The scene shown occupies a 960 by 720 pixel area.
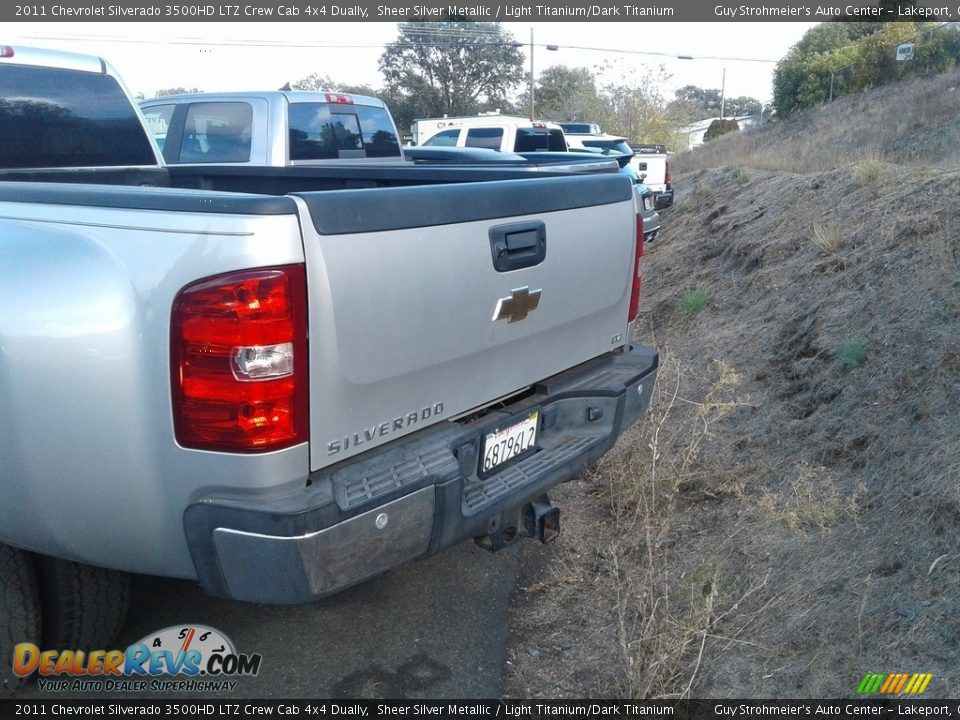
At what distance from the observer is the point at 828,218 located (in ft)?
A: 25.4

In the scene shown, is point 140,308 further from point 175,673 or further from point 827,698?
point 827,698

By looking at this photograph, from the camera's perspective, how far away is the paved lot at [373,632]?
3.29 m

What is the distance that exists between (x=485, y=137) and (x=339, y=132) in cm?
649

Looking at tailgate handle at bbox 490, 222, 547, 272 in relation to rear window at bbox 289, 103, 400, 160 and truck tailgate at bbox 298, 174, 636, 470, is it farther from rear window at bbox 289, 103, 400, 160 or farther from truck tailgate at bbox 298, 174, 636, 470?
rear window at bbox 289, 103, 400, 160

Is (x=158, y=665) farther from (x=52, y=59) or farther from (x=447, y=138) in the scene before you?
(x=447, y=138)

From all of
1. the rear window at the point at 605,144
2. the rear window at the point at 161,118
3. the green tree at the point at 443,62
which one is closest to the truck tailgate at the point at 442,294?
the rear window at the point at 161,118

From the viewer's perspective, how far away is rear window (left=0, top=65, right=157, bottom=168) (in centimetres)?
400

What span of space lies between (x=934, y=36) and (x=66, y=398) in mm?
26797

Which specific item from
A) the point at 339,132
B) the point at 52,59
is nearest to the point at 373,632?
the point at 52,59

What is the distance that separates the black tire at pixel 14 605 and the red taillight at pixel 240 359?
0.93 metres

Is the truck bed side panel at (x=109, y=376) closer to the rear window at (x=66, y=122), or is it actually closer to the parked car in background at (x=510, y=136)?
the rear window at (x=66, y=122)

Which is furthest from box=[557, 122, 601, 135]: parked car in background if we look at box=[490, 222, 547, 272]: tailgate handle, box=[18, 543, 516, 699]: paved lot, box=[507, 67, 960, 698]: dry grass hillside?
box=[490, 222, 547, 272]: tailgate handle

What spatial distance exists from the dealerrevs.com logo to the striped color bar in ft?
7.33

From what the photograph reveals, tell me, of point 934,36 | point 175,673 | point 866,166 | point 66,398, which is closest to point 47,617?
point 175,673
